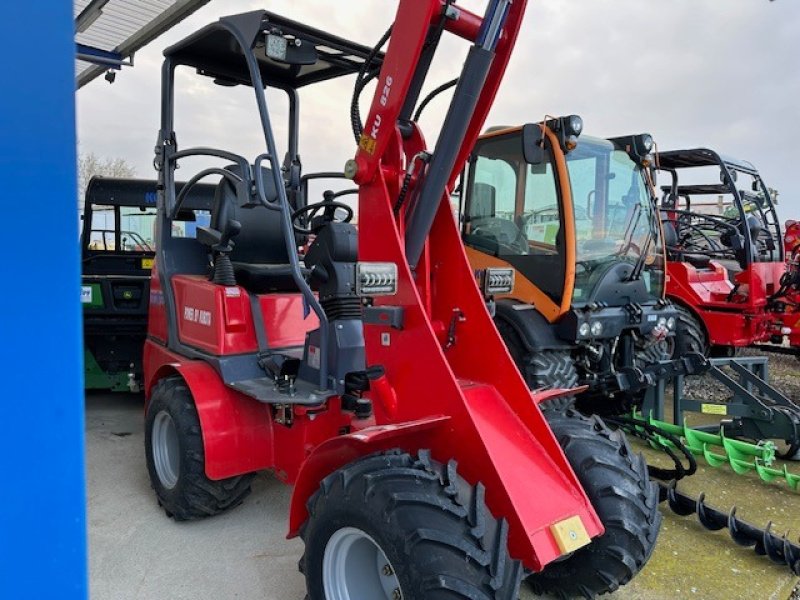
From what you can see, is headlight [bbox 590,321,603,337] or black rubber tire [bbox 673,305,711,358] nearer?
headlight [bbox 590,321,603,337]

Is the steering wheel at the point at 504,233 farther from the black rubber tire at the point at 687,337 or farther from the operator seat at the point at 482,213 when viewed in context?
the black rubber tire at the point at 687,337

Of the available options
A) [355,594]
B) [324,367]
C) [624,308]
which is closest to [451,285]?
[324,367]

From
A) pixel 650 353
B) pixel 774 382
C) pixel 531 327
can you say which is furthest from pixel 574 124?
pixel 774 382

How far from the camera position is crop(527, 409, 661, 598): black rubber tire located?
91.9 inches

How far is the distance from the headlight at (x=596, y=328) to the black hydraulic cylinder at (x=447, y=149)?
2.58 metres

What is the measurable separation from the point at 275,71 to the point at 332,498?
3.16 meters

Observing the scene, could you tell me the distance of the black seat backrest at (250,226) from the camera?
3719 mm

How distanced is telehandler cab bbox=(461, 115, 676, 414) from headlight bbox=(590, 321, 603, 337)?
0.02 meters

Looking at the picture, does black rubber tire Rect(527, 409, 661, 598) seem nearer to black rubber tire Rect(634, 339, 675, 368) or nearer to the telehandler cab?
the telehandler cab

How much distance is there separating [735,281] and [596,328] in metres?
4.01

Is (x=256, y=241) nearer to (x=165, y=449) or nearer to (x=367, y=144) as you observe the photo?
(x=165, y=449)

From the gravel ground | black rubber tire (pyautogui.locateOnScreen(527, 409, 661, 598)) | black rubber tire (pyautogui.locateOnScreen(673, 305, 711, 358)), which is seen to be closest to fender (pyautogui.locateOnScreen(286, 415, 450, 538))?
black rubber tire (pyautogui.locateOnScreen(527, 409, 661, 598))

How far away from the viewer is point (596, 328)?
4.75 meters

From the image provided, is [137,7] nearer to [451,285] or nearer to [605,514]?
[451,285]
